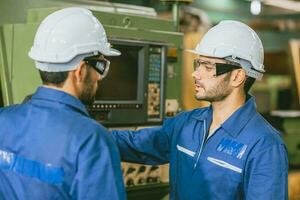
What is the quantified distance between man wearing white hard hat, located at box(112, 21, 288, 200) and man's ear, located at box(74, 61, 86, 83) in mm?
638

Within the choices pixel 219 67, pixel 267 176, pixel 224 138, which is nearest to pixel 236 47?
pixel 219 67

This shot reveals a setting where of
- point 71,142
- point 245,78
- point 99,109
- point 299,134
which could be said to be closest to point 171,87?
point 99,109

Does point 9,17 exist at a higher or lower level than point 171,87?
higher

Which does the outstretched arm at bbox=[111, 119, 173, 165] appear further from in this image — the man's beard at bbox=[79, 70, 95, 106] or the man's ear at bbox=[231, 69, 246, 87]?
the man's beard at bbox=[79, 70, 95, 106]

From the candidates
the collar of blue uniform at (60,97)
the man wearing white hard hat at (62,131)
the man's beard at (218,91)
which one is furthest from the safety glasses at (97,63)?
the man's beard at (218,91)

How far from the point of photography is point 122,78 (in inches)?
98.7

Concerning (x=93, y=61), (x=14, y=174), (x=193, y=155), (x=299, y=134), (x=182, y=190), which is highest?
(x=93, y=61)

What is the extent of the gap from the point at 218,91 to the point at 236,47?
0.63 ft

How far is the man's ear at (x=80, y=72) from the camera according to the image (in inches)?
60.6

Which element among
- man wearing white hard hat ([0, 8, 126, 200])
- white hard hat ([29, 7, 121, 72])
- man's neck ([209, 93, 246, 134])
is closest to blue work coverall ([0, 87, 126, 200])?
man wearing white hard hat ([0, 8, 126, 200])

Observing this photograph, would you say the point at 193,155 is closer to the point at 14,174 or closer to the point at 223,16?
the point at 14,174

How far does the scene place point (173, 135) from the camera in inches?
85.9

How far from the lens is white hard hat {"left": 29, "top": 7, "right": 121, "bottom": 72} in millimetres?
1540

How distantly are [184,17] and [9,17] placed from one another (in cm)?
250
